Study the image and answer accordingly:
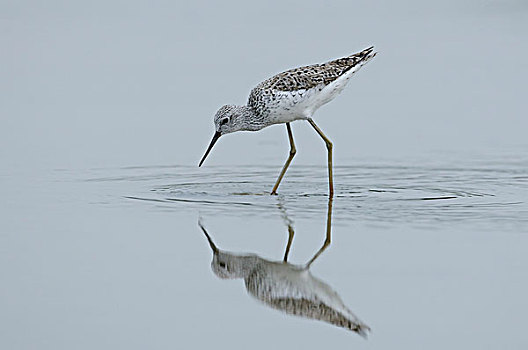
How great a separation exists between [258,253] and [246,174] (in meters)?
2.80

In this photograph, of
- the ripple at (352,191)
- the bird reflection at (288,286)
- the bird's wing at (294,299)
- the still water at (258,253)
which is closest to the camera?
the still water at (258,253)

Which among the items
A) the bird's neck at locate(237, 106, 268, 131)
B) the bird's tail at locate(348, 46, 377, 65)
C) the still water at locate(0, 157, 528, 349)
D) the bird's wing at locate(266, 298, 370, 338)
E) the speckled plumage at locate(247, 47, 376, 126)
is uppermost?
the bird's tail at locate(348, 46, 377, 65)

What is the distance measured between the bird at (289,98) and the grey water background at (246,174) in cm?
48

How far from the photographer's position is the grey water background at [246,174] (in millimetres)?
5434

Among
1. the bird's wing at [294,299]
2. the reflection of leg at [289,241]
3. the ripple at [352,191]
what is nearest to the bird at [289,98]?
the ripple at [352,191]

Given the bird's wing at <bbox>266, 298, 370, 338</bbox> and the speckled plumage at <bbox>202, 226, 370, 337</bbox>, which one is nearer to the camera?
the bird's wing at <bbox>266, 298, 370, 338</bbox>

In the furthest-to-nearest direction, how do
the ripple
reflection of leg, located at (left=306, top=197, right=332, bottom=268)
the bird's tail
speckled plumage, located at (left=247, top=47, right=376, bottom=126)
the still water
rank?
the bird's tail < speckled plumage, located at (left=247, top=47, right=376, bottom=126) < the ripple < reflection of leg, located at (left=306, top=197, right=332, bottom=268) < the still water

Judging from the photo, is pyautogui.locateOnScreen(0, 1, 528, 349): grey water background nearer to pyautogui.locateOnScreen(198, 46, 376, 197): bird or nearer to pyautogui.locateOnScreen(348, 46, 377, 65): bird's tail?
pyautogui.locateOnScreen(198, 46, 376, 197): bird

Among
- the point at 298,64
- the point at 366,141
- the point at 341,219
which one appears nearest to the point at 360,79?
the point at 298,64

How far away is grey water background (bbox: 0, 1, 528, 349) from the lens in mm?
5434

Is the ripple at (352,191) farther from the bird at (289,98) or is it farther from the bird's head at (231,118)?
the bird's head at (231,118)

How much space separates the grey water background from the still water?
0.02 metres

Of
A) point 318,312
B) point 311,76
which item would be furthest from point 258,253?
point 311,76

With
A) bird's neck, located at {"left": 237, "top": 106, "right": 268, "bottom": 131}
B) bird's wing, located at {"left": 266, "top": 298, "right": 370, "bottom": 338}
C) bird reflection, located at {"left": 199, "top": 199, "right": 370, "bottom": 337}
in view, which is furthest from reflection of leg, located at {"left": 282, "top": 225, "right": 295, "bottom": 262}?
bird's neck, located at {"left": 237, "top": 106, "right": 268, "bottom": 131}
